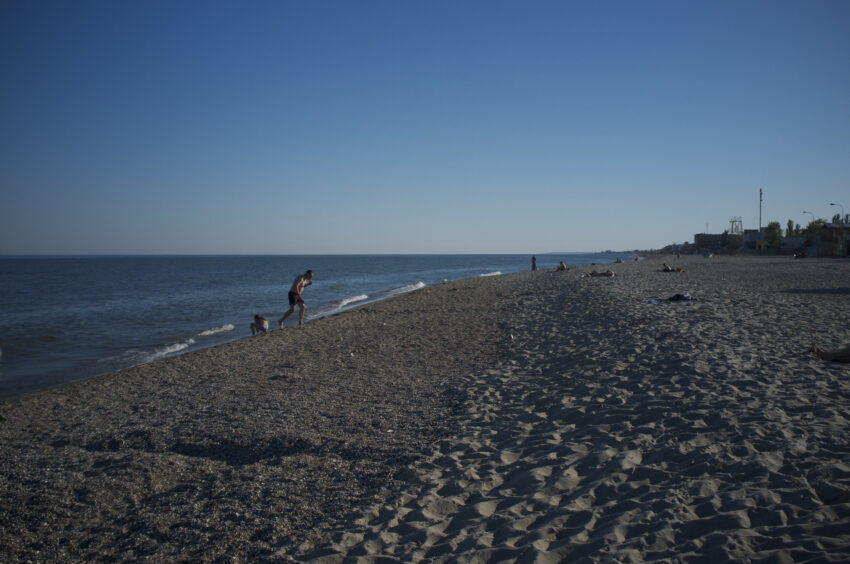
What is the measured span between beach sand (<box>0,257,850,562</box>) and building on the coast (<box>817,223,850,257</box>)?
5439 centimetres

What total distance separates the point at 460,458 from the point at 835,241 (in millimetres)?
64832

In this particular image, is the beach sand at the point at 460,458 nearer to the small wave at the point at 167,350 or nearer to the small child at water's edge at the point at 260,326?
the small wave at the point at 167,350

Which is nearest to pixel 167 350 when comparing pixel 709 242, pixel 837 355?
pixel 837 355

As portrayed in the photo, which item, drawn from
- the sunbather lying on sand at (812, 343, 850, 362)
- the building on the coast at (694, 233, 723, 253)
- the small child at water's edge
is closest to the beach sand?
the sunbather lying on sand at (812, 343, 850, 362)

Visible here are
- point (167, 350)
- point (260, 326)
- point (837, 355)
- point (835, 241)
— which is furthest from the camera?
point (835, 241)

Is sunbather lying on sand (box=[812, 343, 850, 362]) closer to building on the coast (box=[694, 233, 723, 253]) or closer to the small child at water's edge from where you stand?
the small child at water's edge

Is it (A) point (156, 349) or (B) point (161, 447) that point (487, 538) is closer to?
(B) point (161, 447)

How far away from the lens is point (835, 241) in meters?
51.5

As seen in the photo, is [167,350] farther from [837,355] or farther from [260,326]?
[837,355]

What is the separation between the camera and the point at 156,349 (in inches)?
548

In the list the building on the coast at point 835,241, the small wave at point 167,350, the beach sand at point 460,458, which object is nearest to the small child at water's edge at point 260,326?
the small wave at point 167,350

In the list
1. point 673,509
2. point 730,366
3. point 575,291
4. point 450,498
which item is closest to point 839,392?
point 730,366

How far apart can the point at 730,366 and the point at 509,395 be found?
318 centimetres

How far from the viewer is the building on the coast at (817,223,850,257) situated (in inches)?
1966
